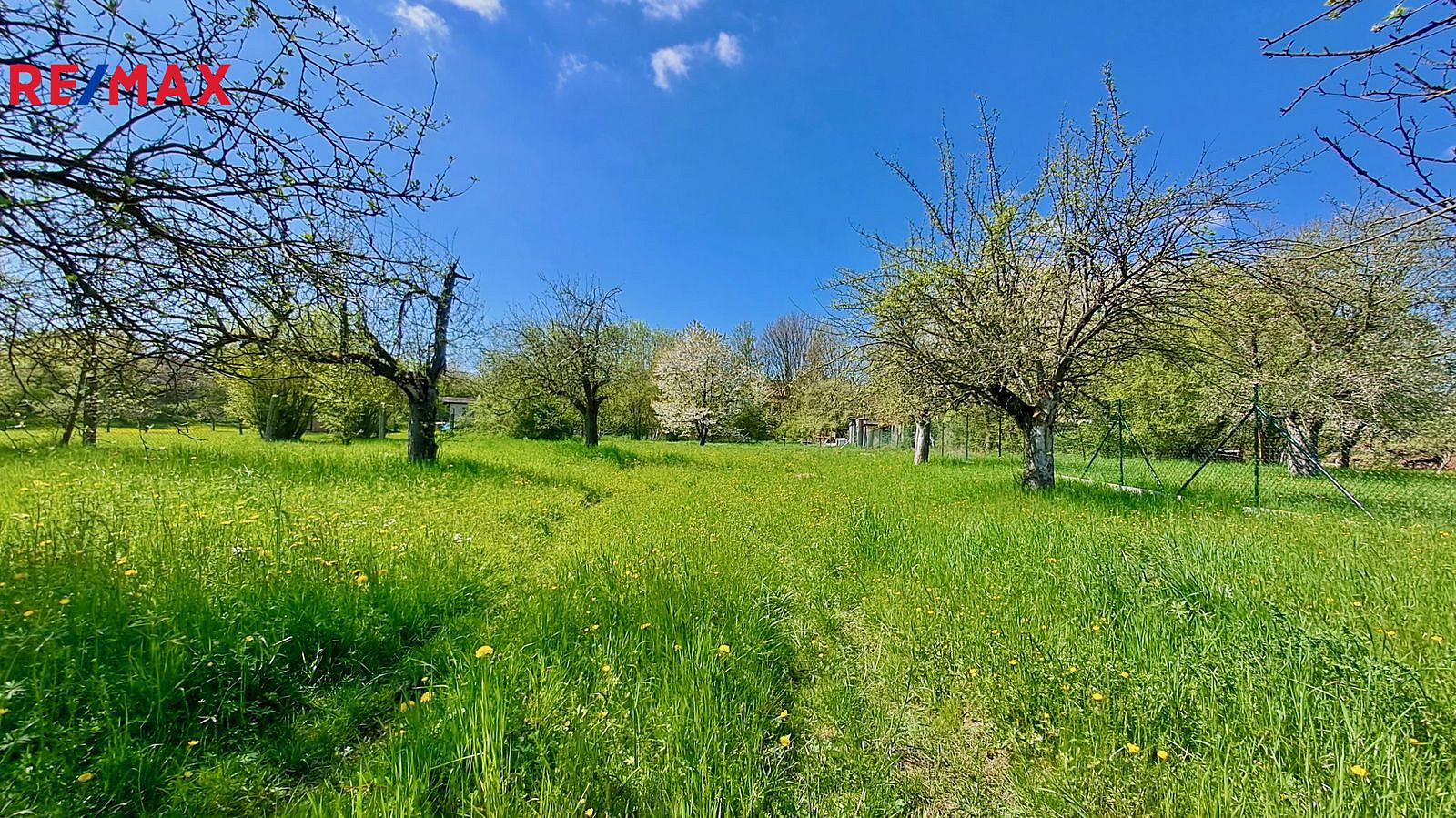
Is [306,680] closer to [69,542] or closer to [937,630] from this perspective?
[69,542]

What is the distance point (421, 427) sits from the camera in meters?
10.4

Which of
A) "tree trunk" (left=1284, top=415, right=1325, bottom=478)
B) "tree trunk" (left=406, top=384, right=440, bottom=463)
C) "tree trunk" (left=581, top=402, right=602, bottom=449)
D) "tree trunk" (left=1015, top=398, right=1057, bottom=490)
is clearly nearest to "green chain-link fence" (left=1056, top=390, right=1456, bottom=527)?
"tree trunk" (left=1284, top=415, right=1325, bottom=478)

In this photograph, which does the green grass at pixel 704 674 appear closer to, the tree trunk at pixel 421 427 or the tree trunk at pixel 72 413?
the tree trunk at pixel 72 413

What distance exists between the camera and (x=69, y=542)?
11.1ft

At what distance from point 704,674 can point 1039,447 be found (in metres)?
9.23

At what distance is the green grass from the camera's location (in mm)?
1881

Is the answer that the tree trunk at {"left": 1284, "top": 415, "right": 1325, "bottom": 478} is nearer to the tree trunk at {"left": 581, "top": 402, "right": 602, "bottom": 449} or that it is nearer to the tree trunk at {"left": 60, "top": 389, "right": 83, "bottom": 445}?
the tree trunk at {"left": 581, "top": 402, "right": 602, "bottom": 449}

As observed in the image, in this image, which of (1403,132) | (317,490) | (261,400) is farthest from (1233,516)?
(261,400)

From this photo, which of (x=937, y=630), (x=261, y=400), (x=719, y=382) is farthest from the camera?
(x=719, y=382)

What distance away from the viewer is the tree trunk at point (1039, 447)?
9.09m

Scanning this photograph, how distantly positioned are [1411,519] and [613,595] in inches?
417

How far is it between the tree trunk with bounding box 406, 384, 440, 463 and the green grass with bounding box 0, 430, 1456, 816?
531cm

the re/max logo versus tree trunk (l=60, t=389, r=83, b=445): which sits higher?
the re/max logo

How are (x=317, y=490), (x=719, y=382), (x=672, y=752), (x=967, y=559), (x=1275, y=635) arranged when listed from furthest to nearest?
(x=719, y=382) → (x=317, y=490) → (x=967, y=559) → (x=1275, y=635) → (x=672, y=752)
